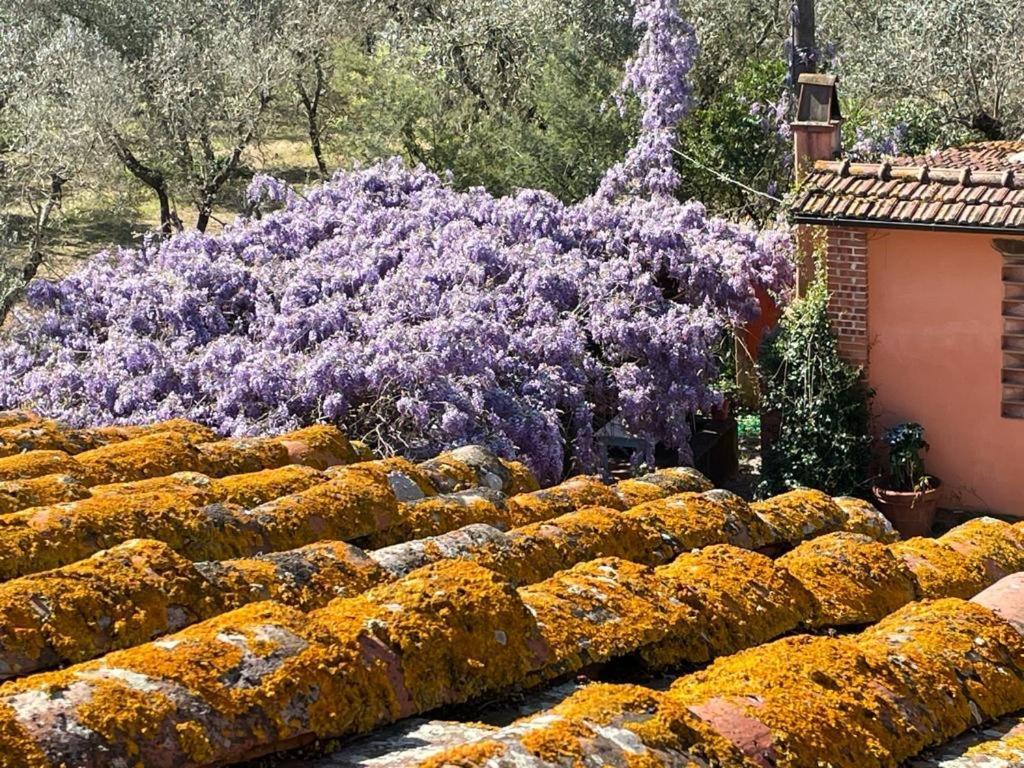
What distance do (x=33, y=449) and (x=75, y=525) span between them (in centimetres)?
232

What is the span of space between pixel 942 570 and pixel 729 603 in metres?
1.57

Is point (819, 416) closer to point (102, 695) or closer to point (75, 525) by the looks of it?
point (75, 525)

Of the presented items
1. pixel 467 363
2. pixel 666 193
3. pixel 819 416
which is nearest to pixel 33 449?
pixel 467 363

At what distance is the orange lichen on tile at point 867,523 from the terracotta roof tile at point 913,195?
6.12 meters

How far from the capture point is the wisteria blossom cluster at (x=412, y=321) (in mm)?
12188


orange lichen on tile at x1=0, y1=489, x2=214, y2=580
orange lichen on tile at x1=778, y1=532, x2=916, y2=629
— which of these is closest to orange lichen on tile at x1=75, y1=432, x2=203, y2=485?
orange lichen on tile at x1=0, y1=489, x2=214, y2=580

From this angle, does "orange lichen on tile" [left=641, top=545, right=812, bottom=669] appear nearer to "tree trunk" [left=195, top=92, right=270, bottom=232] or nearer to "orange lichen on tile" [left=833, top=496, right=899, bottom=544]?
"orange lichen on tile" [left=833, top=496, right=899, bottom=544]

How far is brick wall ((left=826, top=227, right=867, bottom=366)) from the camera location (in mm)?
14000

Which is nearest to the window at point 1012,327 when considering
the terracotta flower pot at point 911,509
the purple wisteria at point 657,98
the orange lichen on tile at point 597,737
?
the terracotta flower pot at point 911,509

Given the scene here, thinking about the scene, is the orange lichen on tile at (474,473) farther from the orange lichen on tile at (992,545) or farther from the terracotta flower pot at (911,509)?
the terracotta flower pot at (911,509)

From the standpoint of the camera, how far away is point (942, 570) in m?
5.91

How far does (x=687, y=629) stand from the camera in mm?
4453

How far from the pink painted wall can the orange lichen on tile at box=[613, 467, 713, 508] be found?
711cm

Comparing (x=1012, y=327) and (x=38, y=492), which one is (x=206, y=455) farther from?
(x=1012, y=327)
